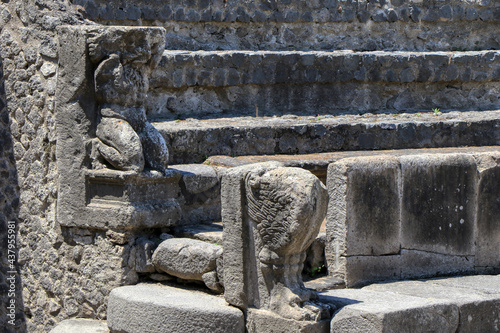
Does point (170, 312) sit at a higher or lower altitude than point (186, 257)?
lower

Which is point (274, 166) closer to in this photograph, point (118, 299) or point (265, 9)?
point (118, 299)

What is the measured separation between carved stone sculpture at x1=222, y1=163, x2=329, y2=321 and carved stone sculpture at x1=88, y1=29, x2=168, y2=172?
949 mm

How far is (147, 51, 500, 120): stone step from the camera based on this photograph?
7.65 meters

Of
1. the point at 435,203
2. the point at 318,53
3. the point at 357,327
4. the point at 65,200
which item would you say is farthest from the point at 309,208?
the point at 318,53

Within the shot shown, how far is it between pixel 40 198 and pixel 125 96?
44.5 inches

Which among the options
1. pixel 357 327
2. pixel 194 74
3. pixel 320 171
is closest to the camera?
pixel 357 327

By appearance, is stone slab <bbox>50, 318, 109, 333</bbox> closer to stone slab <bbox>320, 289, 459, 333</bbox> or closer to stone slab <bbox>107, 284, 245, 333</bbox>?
stone slab <bbox>107, 284, 245, 333</bbox>

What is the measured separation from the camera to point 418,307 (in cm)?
398

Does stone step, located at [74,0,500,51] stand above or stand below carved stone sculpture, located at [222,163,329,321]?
above

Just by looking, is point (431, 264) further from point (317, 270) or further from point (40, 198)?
point (40, 198)

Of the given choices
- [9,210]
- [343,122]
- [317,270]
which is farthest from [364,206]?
[9,210]

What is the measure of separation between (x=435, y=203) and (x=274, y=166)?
1.31m

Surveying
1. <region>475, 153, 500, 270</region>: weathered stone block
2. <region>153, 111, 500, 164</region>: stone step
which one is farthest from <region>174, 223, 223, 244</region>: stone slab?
<region>475, 153, 500, 270</region>: weathered stone block

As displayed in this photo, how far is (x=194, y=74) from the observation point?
7.65 meters
